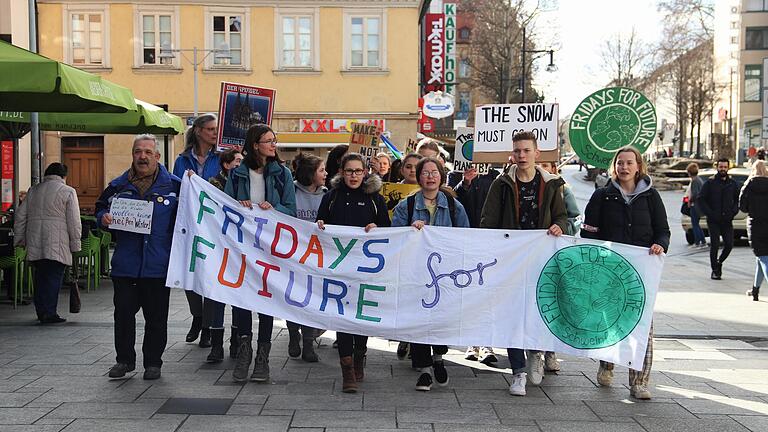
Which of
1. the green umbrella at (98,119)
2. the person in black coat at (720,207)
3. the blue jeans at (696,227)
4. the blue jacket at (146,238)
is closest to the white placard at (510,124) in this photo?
the blue jacket at (146,238)

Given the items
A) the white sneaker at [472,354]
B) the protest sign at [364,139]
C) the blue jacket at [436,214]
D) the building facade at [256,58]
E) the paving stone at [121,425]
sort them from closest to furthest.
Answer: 1. the paving stone at [121,425]
2. the blue jacket at [436,214]
3. the white sneaker at [472,354]
4. the protest sign at [364,139]
5. the building facade at [256,58]

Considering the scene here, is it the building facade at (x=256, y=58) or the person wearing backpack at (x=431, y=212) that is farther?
the building facade at (x=256, y=58)

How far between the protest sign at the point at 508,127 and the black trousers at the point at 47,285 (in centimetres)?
500

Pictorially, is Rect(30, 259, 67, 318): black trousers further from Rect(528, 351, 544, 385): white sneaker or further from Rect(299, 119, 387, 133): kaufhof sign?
Rect(299, 119, 387, 133): kaufhof sign

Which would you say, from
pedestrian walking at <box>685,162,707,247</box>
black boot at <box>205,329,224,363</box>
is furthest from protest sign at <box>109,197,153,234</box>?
pedestrian walking at <box>685,162,707,247</box>

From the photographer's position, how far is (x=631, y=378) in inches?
278

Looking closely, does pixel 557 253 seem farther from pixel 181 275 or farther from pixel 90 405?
pixel 90 405

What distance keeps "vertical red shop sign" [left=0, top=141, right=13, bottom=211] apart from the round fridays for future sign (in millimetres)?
13007

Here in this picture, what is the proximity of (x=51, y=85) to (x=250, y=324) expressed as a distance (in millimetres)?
3222

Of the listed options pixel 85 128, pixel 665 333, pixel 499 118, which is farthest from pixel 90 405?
pixel 85 128

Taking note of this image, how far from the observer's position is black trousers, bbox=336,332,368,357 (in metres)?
7.14

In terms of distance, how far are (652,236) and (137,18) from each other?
29262 millimetres

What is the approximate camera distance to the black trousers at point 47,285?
33.2 feet

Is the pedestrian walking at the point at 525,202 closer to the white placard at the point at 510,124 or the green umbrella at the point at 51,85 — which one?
the white placard at the point at 510,124
